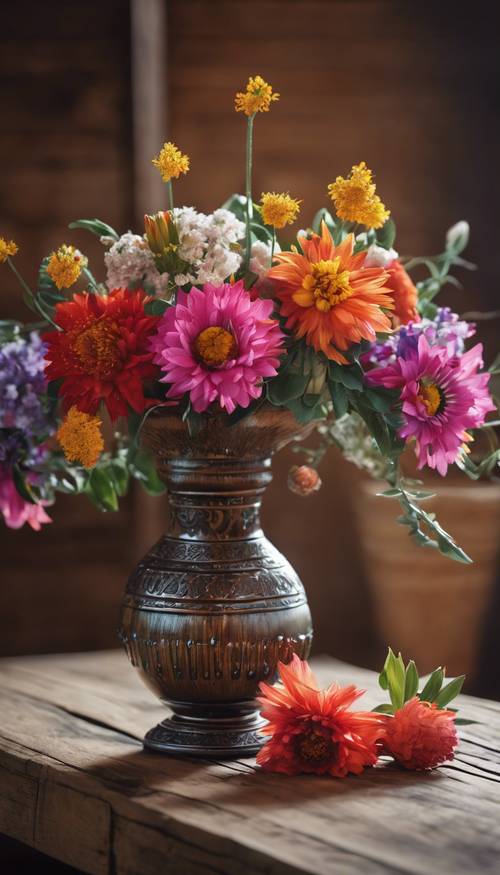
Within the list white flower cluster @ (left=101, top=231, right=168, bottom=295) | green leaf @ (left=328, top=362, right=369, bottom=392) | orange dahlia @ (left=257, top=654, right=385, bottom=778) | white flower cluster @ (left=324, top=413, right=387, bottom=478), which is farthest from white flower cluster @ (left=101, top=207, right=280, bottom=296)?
orange dahlia @ (left=257, top=654, right=385, bottom=778)

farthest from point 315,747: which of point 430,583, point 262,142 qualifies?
point 262,142

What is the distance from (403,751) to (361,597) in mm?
1544

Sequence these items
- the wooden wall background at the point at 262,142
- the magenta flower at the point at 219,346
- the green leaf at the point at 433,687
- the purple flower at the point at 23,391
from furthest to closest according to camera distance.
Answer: the wooden wall background at the point at 262,142, the purple flower at the point at 23,391, the green leaf at the point at 433,687, the magenta flower at the point at 219,346

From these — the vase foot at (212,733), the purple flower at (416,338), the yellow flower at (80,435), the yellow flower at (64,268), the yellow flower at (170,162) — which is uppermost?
the yellow flower at (170,162)

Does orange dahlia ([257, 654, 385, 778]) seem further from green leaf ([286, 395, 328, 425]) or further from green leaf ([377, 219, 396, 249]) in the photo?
green leaf ([377, 219, 396, 249])

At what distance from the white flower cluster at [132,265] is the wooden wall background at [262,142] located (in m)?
1.22

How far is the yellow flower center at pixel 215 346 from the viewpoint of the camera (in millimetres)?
976

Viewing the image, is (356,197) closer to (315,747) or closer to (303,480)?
(303,480)

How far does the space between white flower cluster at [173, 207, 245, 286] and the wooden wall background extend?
125cm

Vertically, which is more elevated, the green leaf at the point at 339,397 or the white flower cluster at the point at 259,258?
the white flower cluster at the point at 259,258

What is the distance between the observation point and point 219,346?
3.20 feet

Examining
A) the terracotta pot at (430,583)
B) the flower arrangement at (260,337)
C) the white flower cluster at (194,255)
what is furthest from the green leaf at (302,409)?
the terracotta pot at (430,583)

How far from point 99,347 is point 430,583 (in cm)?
146

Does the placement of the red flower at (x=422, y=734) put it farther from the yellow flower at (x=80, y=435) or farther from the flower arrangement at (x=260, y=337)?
the yellow flower at (x=80, y=435)
